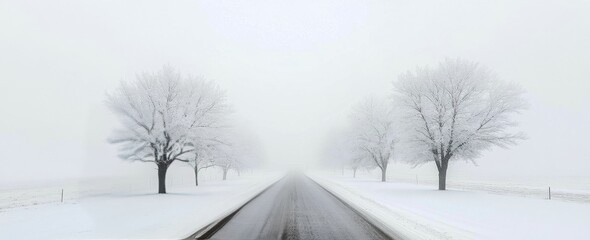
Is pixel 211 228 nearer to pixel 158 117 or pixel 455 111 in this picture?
pixel 158 117

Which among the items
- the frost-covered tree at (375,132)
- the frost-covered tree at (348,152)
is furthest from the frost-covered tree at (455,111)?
the frost-covered tree at (348,152)

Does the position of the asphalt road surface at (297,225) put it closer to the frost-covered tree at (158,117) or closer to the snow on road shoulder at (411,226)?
the snow on road shoulder at (411,226)

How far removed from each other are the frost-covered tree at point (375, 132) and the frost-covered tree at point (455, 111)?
14014mm

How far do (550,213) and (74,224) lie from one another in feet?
63.3

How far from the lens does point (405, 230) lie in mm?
12305

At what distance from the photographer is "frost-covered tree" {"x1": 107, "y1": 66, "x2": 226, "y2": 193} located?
94.5 feet

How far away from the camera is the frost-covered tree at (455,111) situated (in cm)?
3086

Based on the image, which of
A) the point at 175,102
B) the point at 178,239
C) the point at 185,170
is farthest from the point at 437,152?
the point at 185,170

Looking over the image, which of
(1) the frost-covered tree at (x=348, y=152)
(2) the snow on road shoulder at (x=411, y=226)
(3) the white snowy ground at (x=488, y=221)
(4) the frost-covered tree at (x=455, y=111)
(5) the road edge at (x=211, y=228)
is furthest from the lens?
(1) the frost-covered tree at (x=348, y=152)

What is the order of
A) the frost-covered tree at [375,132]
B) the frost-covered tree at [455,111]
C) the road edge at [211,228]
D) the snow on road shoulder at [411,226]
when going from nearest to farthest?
the road edge at [211,228]
the snow on road shoulder at [411,226]
the frost-covered tree at [455,111]
the frost-covered tree at [375,132]

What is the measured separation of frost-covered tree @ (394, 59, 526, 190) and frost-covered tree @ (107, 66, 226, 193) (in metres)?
16.8

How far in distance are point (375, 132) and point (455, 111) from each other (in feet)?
63.0

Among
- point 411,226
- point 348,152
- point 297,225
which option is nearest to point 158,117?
point 297,225

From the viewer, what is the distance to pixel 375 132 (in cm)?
5078
